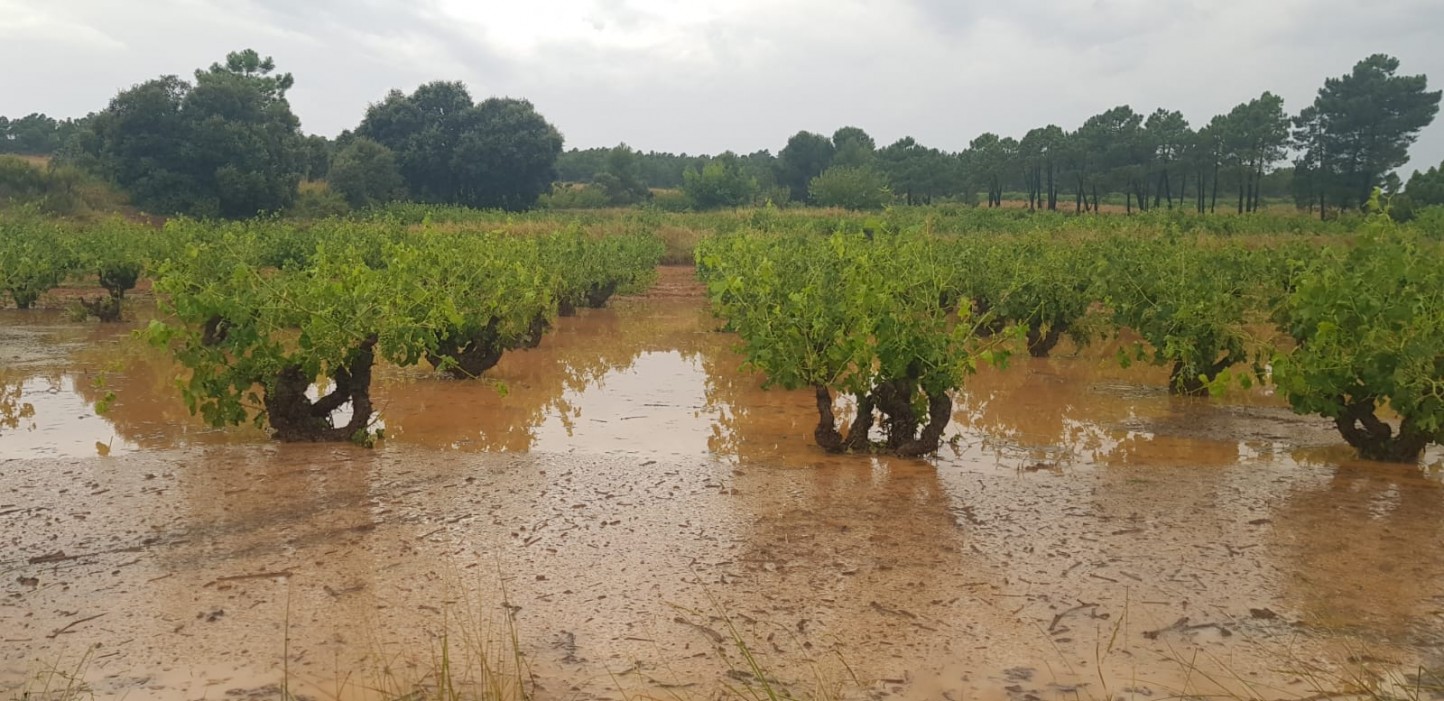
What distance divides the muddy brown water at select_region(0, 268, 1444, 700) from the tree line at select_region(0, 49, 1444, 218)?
33985mm

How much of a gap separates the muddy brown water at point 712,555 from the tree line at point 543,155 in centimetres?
3398

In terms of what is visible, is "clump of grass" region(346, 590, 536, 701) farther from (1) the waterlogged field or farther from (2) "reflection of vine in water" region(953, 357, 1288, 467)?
(2) "reflection of vine in water" region(953, 357, 1288, 467)

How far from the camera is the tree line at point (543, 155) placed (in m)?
39.6

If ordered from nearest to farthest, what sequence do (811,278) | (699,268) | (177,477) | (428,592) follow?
(428,592)
(177,477)
(811,278)
(699,268)

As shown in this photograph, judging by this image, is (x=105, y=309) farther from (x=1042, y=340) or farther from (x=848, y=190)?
(x=848, y=190)

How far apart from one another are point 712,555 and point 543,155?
162 ft

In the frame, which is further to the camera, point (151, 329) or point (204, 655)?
point (151, 329)

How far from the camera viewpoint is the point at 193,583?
16.5ft

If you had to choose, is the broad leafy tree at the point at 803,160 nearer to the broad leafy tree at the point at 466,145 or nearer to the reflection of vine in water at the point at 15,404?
the broad leafy tree at the point at 466,145

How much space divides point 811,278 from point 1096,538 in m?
4.53

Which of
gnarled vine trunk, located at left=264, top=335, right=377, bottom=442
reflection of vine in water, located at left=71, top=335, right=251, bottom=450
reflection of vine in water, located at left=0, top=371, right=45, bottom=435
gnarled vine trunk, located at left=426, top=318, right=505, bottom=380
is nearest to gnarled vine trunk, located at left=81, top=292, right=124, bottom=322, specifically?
reflection of vine in water, located at left=71, top=335, right=251, bottom=450

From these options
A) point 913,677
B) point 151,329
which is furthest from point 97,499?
point 913,677

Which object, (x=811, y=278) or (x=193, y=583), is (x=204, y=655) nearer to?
(x=193, y=583)

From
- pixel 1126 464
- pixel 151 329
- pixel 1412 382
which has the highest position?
pixel 151 329
